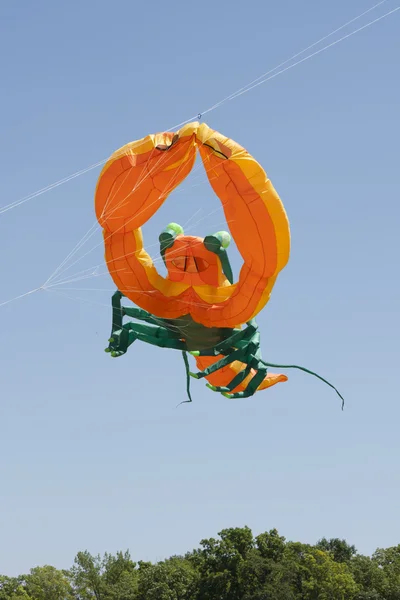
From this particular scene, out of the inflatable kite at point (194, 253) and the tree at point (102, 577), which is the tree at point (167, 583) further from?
the inflatable kite at point (194, 253)

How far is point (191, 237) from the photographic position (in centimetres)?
1823

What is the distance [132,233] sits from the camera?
17.8 meters

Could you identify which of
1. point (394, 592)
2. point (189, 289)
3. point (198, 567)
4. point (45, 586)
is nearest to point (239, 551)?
point (198, 567)

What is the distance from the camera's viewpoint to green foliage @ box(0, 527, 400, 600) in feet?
158

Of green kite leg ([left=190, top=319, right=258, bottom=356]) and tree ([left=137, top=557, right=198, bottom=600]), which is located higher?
tree ([left=137, top=557, right=198, bottom=600])

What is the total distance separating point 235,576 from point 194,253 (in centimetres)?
3499

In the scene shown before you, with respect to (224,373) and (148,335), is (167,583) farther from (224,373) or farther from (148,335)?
(148,335)

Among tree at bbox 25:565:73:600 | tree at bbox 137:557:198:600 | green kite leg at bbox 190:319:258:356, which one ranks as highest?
tree at bbox 25:565:73:600

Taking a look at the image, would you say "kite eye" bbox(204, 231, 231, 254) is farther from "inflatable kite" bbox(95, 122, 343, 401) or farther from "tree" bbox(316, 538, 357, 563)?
"tree" bbox(316, 538, 357, 563)

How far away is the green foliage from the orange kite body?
32.7 m

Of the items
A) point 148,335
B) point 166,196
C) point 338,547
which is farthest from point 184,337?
point 338,547

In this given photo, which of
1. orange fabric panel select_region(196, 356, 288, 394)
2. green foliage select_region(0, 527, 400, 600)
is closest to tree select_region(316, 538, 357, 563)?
green foliage select_region(0, 527, 400, 600)

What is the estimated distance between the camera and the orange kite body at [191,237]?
16.5 meters

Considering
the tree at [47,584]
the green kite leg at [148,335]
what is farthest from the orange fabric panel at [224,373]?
the tree at [47,584]
